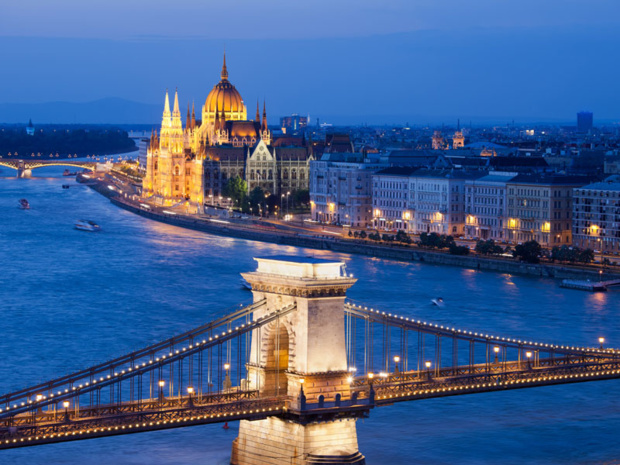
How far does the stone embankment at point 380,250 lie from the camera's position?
36.9 meters

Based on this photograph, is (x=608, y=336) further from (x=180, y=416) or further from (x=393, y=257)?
(x=393, y=257)

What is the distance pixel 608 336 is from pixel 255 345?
1122 centimetres

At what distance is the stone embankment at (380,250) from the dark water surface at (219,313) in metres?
0.83

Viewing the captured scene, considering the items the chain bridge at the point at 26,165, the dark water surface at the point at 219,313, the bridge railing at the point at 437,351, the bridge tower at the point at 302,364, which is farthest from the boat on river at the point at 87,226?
the chain bridge at the point at 26,165

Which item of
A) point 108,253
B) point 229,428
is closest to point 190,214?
point 108,253

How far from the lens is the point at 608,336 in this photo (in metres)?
25.3

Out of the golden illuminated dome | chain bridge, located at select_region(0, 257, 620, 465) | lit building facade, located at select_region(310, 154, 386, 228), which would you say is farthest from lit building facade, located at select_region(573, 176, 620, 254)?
the golden illuminated dome

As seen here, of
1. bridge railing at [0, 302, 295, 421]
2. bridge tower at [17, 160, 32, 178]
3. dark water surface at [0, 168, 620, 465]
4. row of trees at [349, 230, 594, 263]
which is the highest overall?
bridge tower at [17, 160, 32, 178]

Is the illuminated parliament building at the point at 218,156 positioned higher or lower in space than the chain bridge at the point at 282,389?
higher

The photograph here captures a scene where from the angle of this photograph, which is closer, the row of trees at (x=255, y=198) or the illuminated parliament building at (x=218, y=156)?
the row of trees at (x=255, y=198)

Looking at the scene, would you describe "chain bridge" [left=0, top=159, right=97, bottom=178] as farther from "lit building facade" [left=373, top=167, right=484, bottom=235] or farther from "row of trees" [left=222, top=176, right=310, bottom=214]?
"lit building facade" [left=373, top=167, right=484, bottom=235]

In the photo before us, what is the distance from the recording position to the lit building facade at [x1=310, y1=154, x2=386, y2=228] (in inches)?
→ 2101

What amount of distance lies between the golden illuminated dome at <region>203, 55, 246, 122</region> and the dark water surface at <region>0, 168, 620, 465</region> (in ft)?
82.6

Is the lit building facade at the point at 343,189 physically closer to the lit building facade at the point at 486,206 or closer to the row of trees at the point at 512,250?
the lit building facade at the point at 486,206
